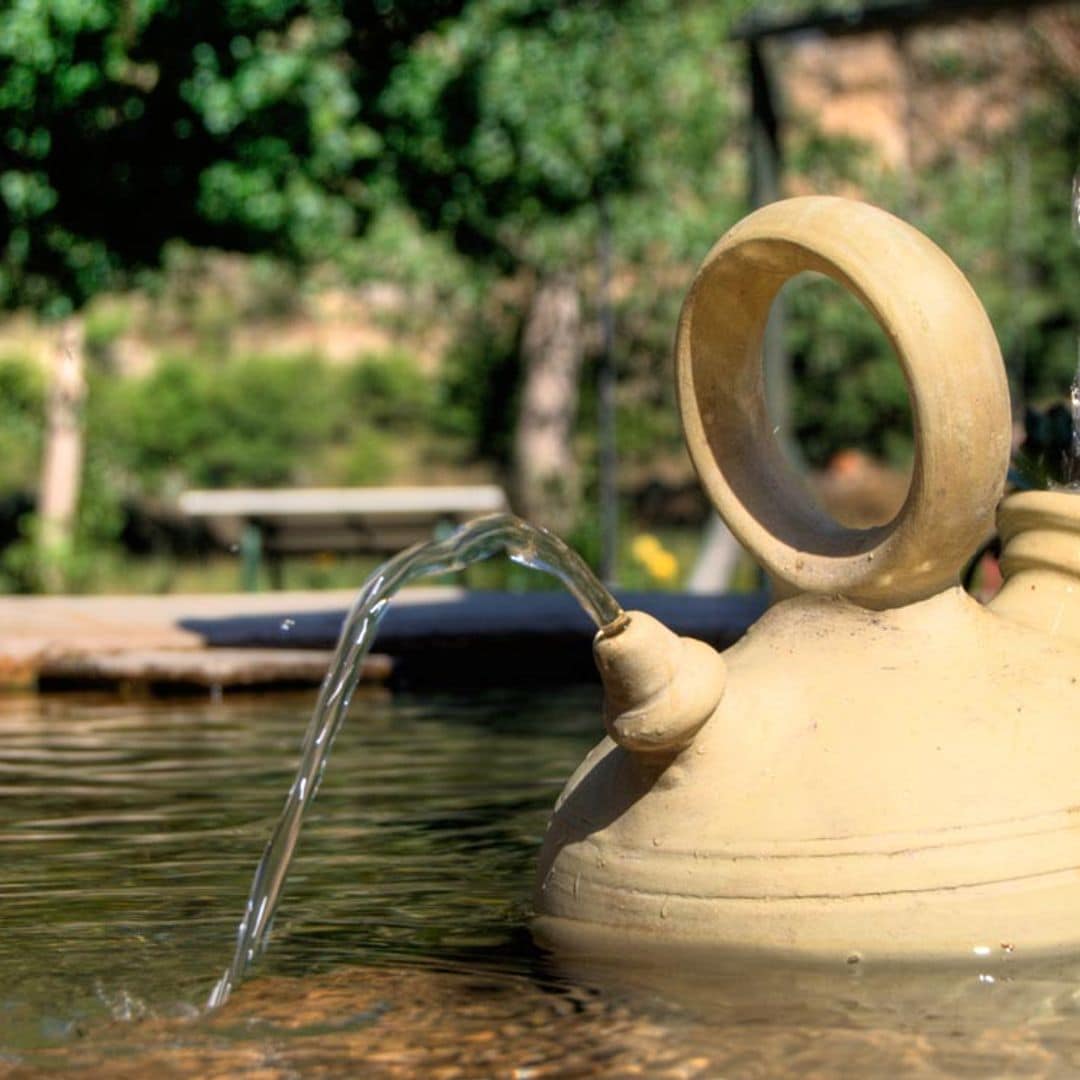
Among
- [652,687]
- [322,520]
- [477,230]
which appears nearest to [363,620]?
[652,687]

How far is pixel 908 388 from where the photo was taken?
4.47 meters

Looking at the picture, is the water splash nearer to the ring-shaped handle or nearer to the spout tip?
the spout tip

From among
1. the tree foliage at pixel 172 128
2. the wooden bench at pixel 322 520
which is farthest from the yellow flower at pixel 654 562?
the tree foliage at pixel 172 128

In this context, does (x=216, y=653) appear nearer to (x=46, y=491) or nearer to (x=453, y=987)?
(x=453, y=987)

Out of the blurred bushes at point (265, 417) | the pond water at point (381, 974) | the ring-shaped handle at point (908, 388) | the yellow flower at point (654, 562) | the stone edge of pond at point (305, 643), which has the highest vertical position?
the ring-shaped handle at point (908, 388)

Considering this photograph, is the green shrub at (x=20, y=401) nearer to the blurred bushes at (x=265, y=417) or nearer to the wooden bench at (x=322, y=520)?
the blurred bushes at (x=265, y=417)

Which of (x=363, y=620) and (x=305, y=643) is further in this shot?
(x=305, y=643)

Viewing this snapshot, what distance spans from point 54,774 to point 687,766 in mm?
3297

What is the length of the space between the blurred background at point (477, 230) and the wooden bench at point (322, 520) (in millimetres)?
178

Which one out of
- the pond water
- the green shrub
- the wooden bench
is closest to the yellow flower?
the wooden bench

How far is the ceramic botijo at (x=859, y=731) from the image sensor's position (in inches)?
163

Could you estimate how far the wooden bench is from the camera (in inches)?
603

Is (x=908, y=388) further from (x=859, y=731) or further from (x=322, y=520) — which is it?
(x=322, y=520)

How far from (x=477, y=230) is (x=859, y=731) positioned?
1152 centimetres
